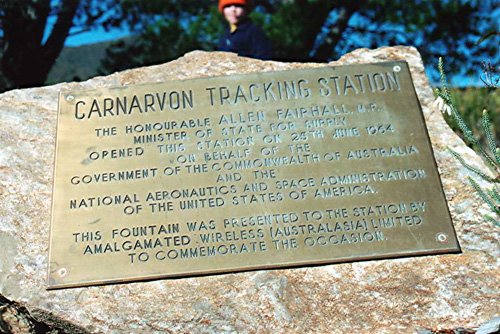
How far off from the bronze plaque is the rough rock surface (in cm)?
6

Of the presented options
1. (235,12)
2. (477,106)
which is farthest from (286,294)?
(477,106)

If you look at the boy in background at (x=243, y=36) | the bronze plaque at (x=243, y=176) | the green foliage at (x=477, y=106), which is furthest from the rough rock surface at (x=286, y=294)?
the green foliage at (x=477, y=106)

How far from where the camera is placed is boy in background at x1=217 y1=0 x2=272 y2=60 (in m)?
4.74

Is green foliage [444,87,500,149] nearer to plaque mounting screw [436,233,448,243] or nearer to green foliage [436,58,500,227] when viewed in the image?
green foliage [436,58,500,227]

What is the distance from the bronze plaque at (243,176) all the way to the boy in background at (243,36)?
5.31ft

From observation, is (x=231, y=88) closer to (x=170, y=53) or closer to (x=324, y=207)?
(x=324, y=207)

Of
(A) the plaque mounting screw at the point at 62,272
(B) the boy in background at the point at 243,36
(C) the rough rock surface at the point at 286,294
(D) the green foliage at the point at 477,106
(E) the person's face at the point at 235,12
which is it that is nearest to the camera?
(C) the rough rock surface at the point at 286,294

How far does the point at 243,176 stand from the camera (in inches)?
112

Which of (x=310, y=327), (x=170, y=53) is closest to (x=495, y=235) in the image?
(x=310, y=327)

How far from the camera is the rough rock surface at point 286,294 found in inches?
101

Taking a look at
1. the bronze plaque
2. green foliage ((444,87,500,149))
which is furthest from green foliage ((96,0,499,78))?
the bronze plaque

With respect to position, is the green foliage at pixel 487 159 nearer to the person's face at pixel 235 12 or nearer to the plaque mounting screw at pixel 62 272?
the plaque mounting screw at pixel 62 272

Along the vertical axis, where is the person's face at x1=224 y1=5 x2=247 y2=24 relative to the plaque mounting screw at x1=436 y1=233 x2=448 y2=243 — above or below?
above

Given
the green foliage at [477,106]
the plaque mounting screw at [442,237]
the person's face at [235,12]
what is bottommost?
the plaque mounting screw at [442,237]
